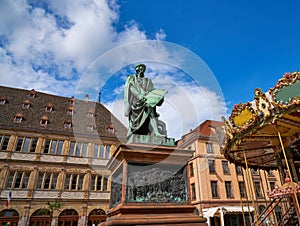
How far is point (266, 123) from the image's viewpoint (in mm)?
7070

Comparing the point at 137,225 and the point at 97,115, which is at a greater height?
the point at 97,115

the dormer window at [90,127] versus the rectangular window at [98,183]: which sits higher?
the dormer window at [90,127]

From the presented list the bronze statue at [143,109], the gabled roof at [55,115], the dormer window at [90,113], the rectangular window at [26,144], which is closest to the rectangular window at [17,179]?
the rectangular window at [26,144]

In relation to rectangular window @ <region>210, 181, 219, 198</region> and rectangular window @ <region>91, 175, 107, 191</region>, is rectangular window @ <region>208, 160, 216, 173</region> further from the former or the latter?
rectangular window @ <region>91, 175, 107, 191</region>

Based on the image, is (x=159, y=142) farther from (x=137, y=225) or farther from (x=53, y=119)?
(x=53, y=119)

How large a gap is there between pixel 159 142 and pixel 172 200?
74.0 inches

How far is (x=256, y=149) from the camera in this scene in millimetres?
10219

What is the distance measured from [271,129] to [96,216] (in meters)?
22.7

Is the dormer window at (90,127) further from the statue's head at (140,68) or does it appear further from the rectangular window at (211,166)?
the statue's head at (140,68)

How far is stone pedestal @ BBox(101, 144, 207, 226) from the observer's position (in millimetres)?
5914

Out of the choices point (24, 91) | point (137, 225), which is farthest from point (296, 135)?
point (24, 91)

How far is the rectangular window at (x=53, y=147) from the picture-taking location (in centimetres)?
2619

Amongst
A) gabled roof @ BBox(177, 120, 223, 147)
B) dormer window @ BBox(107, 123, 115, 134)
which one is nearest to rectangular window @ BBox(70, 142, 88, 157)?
dormer window @ BBox(107, 123, 115, 134)

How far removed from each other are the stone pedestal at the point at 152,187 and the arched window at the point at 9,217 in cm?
2102
